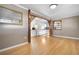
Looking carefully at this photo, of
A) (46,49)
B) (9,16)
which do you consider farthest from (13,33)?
(46,49)

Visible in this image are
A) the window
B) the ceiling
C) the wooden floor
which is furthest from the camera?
the ceiling

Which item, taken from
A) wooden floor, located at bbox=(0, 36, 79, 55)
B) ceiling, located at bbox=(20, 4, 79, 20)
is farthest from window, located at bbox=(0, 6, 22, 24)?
wooden floor, located at bbox=(0, 36, 79, 55)

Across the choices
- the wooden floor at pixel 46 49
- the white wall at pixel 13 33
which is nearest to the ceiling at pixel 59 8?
the white wall at pixel 13 33

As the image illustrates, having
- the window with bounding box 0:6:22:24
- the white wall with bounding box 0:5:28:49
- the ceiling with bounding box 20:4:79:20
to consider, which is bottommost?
the white wall with bounding box 0:5:28:49

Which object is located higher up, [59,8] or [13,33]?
[59,8]

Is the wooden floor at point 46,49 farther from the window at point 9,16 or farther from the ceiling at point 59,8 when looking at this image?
the ceiling at point 59,8

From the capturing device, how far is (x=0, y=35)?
2545mm

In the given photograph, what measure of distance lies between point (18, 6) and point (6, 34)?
53.2 inches

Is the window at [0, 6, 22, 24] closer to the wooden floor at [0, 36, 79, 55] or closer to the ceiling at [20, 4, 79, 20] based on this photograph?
the ceiling at [20, 4, 79, 20]

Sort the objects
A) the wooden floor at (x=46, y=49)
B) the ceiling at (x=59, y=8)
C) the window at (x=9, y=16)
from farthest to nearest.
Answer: the ceiling at (x=59, y=8) < the window at (x=9, y=16) < the wooden floor at (x=46, y=49)

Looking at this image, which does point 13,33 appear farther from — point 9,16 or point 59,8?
point 59,8
